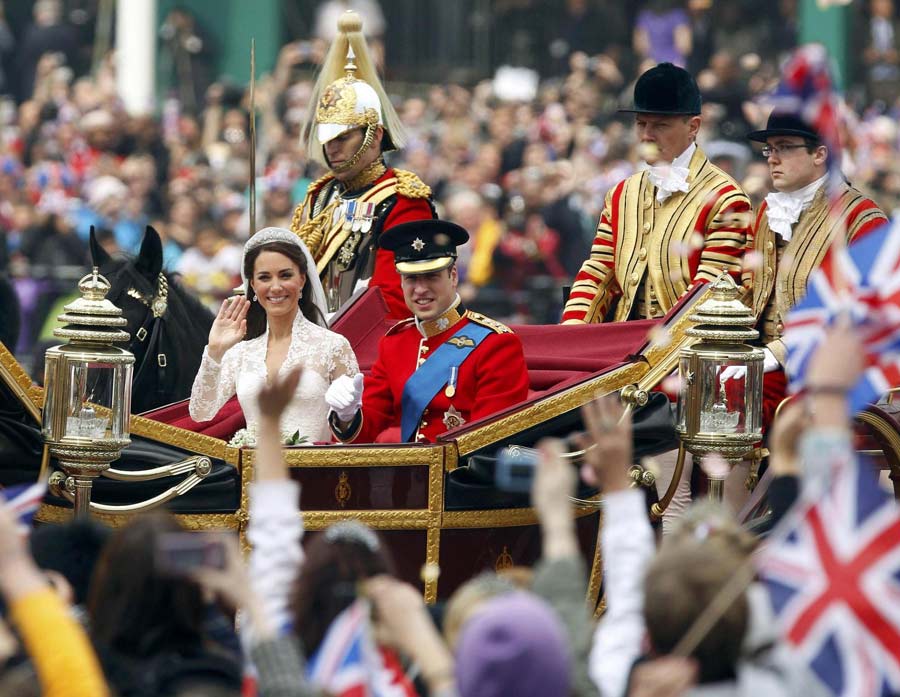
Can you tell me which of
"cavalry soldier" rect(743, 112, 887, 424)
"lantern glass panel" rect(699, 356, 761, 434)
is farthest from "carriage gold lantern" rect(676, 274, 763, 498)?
"cavalry soldier" rect(743, 112, 887, 424)

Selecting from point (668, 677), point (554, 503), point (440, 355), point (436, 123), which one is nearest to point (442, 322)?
point (440, 355)

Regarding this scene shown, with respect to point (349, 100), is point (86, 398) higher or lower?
lower

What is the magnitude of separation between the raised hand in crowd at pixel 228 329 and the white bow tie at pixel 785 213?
2.10 meters

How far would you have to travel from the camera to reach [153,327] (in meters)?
8.76

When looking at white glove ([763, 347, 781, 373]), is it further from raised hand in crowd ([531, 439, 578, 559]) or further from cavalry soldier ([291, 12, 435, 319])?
raised hand in crowd ([531, 439, 578, 559])

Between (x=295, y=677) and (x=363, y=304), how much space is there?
15.3ft

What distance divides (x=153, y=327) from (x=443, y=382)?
138cm

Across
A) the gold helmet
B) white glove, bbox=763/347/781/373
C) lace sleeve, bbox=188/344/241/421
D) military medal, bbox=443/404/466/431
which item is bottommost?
military medal, bbox=443/404/466/431

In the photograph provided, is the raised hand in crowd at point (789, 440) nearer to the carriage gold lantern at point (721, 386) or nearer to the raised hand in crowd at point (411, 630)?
the raised hand in crowd at point (411, 630)

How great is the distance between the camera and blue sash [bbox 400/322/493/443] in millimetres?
8031

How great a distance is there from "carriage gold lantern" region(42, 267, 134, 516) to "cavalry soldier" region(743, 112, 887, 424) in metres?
2.47

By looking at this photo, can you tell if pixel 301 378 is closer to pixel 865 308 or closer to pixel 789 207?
pixel 789 207

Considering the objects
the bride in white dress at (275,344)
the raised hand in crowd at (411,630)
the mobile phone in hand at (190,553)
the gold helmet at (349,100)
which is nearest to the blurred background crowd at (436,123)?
the gold helmet at (349,100)

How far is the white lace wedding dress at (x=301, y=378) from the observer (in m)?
7.93
